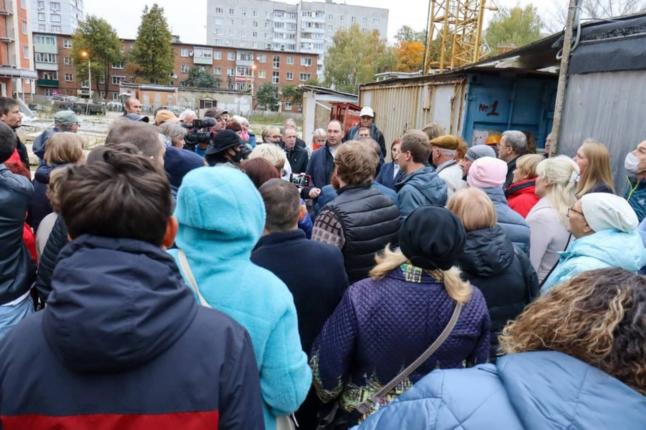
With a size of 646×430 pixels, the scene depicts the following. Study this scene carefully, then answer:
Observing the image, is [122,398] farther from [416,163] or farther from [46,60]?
[46,60]

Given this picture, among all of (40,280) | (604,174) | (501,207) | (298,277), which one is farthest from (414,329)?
(604,174)

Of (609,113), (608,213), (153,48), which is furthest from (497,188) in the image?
(153,48)

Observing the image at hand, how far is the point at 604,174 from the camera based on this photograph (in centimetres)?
452

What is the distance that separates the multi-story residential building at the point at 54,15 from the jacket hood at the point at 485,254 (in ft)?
394

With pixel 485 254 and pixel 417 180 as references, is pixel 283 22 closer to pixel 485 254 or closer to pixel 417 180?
pixel 417 180

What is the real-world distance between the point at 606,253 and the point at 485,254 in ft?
2.53

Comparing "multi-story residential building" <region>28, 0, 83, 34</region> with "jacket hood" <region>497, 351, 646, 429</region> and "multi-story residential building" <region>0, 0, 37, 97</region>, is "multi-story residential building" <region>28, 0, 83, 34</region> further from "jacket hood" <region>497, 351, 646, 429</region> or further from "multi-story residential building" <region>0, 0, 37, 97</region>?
"jacket hood" <region>497, 351, 646, 429</region>

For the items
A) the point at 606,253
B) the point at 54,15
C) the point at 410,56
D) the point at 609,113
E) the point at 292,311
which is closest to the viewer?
the point at 292,311

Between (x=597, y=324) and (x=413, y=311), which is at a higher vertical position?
(x=597, y=324)

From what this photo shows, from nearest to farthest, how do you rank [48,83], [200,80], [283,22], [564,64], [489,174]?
[489,174], [564,64], [200,80], [48,83], [283,22]

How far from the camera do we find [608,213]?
2756 mm

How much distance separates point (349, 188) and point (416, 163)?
1283mm

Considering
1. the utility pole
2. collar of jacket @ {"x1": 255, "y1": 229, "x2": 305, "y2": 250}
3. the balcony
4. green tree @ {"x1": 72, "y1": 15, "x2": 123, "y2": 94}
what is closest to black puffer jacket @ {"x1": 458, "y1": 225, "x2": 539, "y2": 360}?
collar of jacket @ {"x1": 255, "y1": 229, "x2": 305, "y2": 250}

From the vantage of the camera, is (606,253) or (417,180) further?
(417,180)
